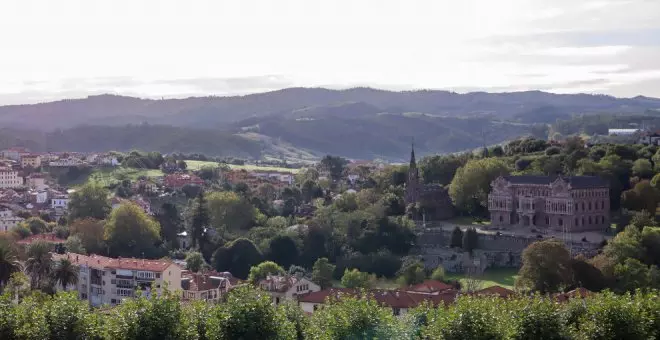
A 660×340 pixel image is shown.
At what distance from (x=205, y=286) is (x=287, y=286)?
4.16 m

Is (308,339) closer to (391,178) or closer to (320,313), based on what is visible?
(320,313)

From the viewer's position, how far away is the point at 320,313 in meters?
32.4

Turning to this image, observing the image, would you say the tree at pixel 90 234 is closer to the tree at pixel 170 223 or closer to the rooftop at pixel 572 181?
the tree at pixel 170 223

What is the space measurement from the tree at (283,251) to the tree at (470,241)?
10773 mm

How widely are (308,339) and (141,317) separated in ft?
16.1

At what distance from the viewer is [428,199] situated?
3061 inches

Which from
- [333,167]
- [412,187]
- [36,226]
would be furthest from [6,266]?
[333,167]

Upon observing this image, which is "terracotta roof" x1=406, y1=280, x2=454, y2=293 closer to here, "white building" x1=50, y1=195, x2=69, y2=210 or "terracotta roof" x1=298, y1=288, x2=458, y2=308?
"terracotta roof" x1=298, y1=288, x2=458, y2=308

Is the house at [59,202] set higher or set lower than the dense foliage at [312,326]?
lower

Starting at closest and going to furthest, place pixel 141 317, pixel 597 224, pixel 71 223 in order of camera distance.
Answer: pixel 141 317 → pixel 597 224 → pixel 71 223

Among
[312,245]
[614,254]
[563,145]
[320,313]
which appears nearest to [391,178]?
[563,145]

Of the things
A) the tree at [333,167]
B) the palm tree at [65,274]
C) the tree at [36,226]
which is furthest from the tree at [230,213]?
the tree at [333,167]

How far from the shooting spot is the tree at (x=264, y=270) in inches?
2325

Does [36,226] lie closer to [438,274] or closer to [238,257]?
[238,257]
